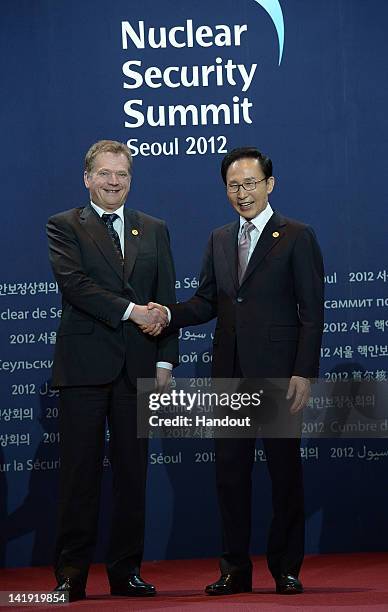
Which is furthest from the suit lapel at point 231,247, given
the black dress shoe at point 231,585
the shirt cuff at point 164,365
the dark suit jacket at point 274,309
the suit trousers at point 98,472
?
the black dress shoe at point 231,585

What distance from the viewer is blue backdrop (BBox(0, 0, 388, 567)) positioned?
16.4 feet

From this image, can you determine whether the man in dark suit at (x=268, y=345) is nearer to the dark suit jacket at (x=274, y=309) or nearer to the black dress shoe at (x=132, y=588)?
the dark suit jacket at (x=274, y=309)

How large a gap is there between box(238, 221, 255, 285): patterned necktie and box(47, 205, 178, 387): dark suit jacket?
293 mm

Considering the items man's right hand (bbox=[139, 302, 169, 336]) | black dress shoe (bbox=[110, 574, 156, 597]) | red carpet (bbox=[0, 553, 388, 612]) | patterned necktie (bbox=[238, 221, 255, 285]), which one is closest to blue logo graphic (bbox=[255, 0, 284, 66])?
patterned necktie (bbox=[238, 221, 255, 285])

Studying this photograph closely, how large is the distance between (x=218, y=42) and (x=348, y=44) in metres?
0.64

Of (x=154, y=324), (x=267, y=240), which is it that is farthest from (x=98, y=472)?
(x=267, y=240)

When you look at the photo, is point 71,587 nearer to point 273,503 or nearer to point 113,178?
point 273,503

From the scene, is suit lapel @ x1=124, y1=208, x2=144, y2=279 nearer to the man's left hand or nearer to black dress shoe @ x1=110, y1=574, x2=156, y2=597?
the man's left hand

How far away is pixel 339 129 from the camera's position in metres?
5.01

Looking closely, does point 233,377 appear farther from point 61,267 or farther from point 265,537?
point 265,537

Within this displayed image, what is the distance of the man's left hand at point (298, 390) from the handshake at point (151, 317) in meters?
0.54

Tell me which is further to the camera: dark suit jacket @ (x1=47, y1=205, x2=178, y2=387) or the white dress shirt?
the white dress shirt

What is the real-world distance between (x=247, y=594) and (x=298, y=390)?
80cm

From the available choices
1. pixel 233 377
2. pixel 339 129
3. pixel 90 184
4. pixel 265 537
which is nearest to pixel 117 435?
pixel 233 377
